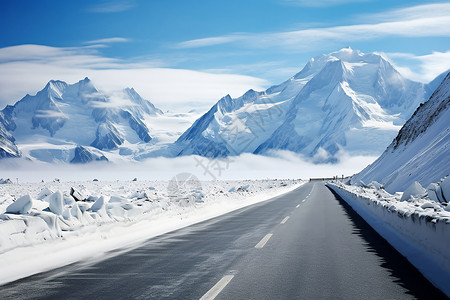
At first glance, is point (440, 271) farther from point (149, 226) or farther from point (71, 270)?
point (149, 226)

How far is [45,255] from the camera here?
338 inches

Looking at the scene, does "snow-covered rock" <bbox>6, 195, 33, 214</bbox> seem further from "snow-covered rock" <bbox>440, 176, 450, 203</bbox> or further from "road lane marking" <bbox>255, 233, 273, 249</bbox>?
"snow-covered rock" <bbox>440, 176, 450, 203</bbox>

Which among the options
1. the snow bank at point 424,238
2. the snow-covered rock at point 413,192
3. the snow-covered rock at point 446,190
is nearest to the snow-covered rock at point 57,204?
the snow bank at point 424,238

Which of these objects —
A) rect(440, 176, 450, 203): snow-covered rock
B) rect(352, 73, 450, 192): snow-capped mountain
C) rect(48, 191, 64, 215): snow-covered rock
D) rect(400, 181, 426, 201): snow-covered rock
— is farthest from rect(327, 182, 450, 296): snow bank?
rect(352, 73, 450, 192): snow-capped mountain

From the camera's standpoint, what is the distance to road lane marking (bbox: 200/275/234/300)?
5.79 metres

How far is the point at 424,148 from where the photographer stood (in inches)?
1875

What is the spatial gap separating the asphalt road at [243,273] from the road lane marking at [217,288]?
1 centimetres

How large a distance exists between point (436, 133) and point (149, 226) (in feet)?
141

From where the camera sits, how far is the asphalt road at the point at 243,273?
5996 mm

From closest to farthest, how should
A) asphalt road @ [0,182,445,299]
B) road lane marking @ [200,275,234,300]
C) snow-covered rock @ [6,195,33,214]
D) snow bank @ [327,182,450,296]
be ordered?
road lane marking @ [200,275,234,300]
asphalt road @ [0,182,445,299]
snow bank @ [327,182,450,296]
snow-covered rock @ [6,195,33,214]

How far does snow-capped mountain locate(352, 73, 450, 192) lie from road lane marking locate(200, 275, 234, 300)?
31.0 meters

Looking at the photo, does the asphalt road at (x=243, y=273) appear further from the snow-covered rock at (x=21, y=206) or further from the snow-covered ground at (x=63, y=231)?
→ the snow-covered rock at (x=21, y=206)

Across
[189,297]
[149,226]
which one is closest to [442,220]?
[189,297]

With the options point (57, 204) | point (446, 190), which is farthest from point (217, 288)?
point (446, 190)
